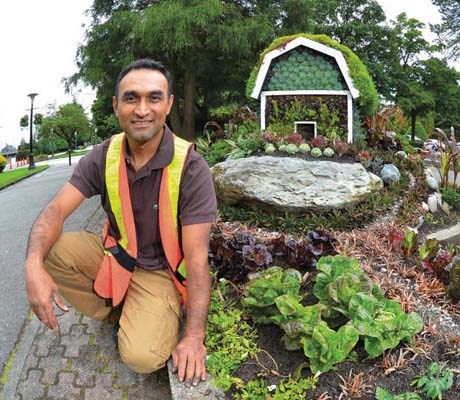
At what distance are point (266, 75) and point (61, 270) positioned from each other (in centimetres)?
601

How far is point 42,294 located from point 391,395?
6.30 ft

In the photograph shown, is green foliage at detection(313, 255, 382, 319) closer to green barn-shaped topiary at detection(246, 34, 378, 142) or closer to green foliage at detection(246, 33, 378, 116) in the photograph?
green barn-shaped topiary at detection(246, 34, 378, 142)

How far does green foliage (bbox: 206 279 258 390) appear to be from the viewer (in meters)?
2.50

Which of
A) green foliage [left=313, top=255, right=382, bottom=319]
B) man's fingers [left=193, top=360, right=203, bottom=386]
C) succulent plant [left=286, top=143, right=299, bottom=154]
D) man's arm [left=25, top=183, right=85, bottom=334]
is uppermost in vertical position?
succulent plant [left=286, top=143, right=299, bottom=154]

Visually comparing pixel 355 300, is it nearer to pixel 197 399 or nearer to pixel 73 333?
pixel 197 399

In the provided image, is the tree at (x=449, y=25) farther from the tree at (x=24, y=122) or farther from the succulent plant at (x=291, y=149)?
the tree at (x=24, y=122)

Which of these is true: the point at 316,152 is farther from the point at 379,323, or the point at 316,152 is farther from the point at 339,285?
the point at 379,323

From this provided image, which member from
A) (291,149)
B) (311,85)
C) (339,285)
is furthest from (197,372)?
(311,85)

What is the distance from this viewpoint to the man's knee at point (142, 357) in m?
2.60

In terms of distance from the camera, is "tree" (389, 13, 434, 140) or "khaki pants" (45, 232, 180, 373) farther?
"tree" (389, 13, 434, 140)

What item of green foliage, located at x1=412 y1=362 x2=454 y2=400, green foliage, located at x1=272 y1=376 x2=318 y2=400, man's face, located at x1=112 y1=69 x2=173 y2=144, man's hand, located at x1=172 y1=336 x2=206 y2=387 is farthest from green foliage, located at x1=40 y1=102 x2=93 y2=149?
green foliage, located at x1=412 y1=362 x2=454 y2=400

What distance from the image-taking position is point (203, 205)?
105 inches

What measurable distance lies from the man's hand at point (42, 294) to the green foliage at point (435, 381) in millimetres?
1944

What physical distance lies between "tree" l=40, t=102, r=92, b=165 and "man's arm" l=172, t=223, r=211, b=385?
45.8 metres
